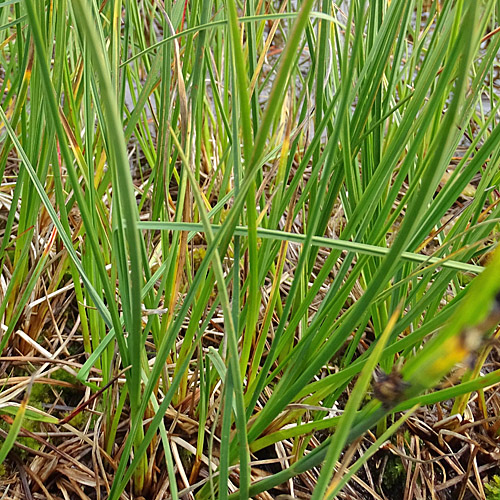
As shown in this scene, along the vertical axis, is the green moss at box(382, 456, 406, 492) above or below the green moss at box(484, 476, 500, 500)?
below

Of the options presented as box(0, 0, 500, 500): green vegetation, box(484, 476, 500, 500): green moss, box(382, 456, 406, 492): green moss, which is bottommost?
box(382, 456, 406, 492): green moss

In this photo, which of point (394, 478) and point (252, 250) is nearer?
point (252, 250)

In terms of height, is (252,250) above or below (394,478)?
above

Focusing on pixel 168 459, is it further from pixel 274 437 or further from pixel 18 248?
pixel 18 248

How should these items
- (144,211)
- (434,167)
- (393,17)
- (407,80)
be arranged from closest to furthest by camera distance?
(434,167) < (393,17) < (407,80) < (144,211)

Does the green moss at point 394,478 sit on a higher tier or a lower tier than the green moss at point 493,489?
lower

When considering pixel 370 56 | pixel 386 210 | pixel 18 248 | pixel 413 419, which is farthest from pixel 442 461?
pixel 18 248

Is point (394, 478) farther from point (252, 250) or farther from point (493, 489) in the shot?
point (252, 250)

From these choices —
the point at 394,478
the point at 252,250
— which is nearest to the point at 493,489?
the point at 394,478
